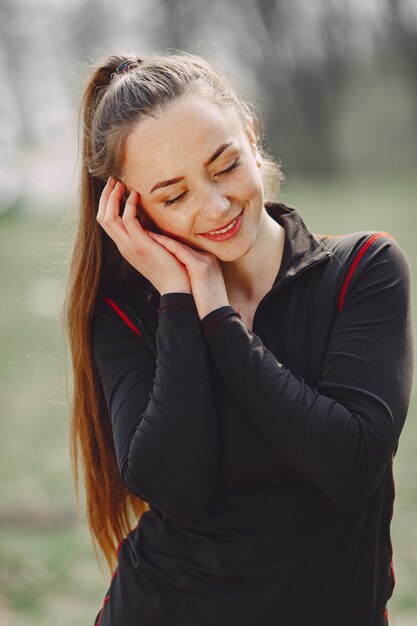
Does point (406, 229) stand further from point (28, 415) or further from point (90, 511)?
point (90, 511)

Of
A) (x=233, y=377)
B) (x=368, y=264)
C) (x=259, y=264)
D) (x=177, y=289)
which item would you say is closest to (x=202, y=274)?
(x=177, y=289)

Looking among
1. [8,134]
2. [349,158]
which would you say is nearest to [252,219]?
[349,158]

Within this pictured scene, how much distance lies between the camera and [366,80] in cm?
1777

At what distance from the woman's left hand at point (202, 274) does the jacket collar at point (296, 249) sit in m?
0.14

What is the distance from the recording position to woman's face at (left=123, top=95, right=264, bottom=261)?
195 cm

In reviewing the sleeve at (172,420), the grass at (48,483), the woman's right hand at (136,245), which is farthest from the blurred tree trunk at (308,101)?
the sleeve at (172,420)

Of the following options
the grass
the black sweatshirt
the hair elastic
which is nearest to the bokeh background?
the grass

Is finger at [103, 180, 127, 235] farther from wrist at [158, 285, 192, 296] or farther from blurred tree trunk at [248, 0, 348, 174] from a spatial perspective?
blurred tree trunk at [248, 0, 348, 174]

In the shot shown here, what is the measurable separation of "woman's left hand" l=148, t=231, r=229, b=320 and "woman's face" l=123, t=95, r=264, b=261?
42mm

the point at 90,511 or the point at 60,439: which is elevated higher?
the point at 90,511

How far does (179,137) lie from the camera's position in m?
1.95

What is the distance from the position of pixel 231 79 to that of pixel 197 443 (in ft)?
3.61

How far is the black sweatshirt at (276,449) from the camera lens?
1798mm

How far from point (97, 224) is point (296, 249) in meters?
0.57
